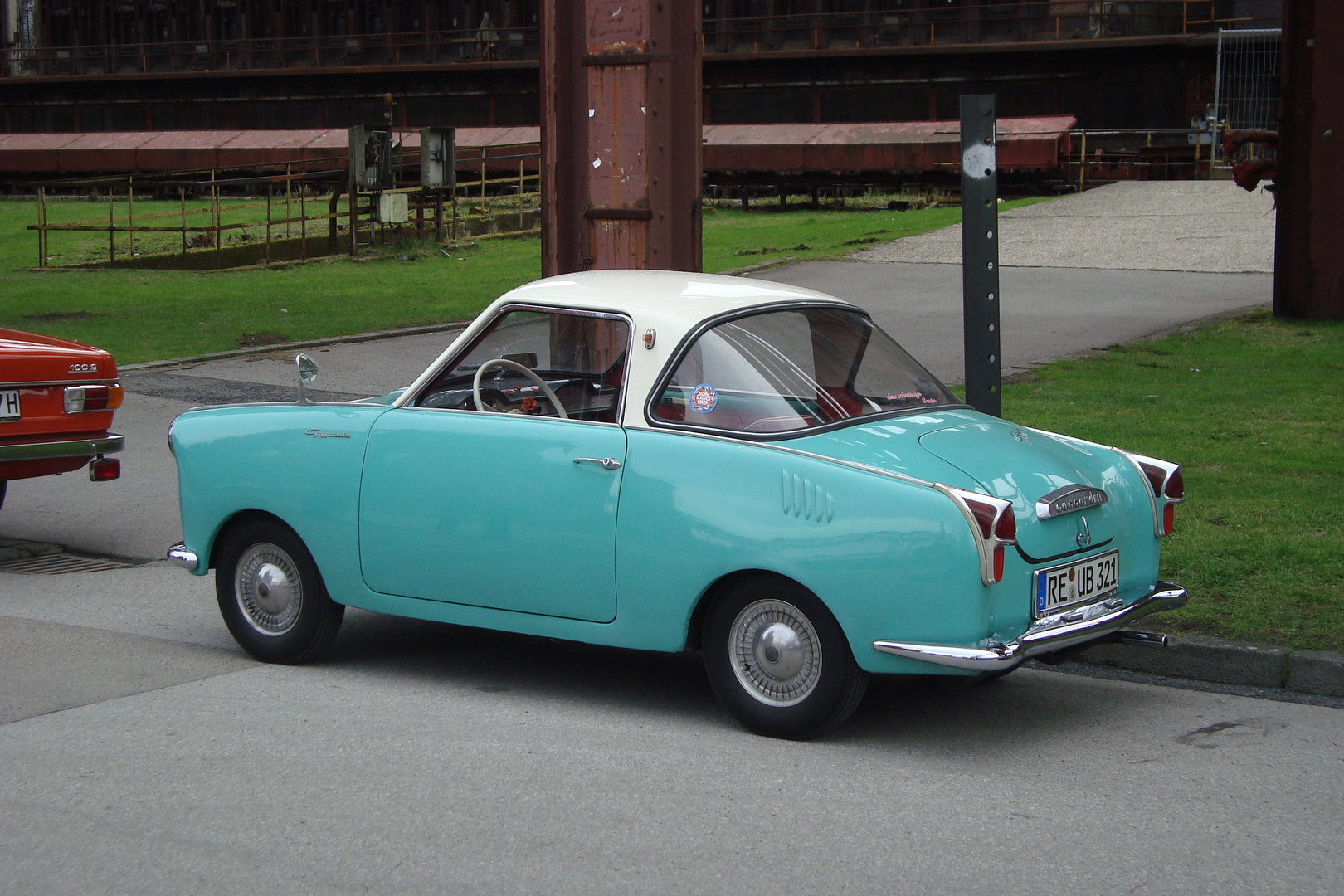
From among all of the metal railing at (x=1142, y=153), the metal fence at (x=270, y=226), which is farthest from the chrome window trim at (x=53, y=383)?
the metal railing at (x=1142, y=153)

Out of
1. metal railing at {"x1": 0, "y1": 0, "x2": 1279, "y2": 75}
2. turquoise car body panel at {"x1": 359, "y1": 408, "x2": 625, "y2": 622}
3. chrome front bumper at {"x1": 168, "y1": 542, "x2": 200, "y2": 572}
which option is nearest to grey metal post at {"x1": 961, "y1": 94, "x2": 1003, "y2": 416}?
turquoise car body panel at {"x1": 359, "y1": 408, "x2": 625, "y2": 622}

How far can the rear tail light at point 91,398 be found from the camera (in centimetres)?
765

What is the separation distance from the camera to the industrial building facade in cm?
3962

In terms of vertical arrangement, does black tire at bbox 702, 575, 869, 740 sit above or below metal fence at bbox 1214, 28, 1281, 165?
below

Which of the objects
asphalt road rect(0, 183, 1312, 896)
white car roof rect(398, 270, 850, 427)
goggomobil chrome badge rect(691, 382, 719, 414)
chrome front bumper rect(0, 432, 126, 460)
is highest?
white car roof rect(398, 270, 850, 427)

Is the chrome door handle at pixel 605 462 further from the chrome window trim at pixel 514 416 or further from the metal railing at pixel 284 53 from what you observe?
the metal railing at pixel 284 53

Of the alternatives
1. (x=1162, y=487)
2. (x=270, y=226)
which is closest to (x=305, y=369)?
(x=1162, y=487)

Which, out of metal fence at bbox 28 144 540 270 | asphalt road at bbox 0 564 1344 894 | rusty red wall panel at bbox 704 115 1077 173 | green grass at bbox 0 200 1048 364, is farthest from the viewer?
rusty red wall panel at bbox 704 115 1077 173

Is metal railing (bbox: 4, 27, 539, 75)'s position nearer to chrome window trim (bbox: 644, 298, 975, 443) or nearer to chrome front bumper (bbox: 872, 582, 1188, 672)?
chrome window trim (bbox: 644, 298, 975, 443)

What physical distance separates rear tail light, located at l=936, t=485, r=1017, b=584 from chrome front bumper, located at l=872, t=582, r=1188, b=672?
217mm

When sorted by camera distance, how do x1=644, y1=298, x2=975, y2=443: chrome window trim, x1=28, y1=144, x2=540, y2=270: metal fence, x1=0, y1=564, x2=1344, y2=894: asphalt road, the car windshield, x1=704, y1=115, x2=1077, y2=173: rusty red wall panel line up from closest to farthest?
x1=0, y1=564, x2=1344, y2=894: asphalt road, x1=644, y1=298, x2=975, y2=443: chrome window trim, the car windshield, x1=28, y1=144, x2=540, y2=270: metal fence, x1=704, y1=115, x2=1077, y2=173: rusty red wall panel

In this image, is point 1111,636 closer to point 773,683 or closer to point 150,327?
point 773,683

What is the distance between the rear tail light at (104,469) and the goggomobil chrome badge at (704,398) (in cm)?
415

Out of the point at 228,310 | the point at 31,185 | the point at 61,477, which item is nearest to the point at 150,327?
the point at 228,310
